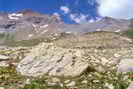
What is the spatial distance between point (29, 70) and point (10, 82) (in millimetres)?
3302

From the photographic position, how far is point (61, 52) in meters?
21.1

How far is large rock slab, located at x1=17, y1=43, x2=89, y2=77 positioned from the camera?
1878cm

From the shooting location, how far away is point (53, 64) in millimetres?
19688

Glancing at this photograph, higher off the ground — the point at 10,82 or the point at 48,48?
the point at 48,48

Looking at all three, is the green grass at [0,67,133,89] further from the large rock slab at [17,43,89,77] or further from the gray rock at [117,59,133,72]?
the large rock slab at [17,43,89,77]

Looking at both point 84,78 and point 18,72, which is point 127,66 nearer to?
point 84,78

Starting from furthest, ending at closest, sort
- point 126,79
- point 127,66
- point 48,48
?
point 48,48 < point 127,66 < point 126,79

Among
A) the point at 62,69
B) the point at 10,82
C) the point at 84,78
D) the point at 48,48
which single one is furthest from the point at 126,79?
the point at 48,48

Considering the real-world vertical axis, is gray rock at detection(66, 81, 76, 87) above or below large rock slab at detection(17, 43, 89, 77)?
below

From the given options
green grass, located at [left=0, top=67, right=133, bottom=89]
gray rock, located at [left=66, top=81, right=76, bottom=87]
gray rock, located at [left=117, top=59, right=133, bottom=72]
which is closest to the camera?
green grass, located at [left=0, top=67, right=133, bottom=89]

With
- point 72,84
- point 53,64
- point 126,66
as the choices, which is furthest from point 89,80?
point 53,64

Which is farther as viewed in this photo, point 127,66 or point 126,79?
point 127,66

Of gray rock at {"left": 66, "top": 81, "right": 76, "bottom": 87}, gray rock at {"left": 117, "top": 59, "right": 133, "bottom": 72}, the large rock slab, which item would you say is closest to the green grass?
gray rock at {"left": 66, "top": 81, "right": 76, "bottom": 87}

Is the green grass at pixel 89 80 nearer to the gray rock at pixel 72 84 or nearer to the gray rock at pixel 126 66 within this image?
the gray rock at pixel 72 84
